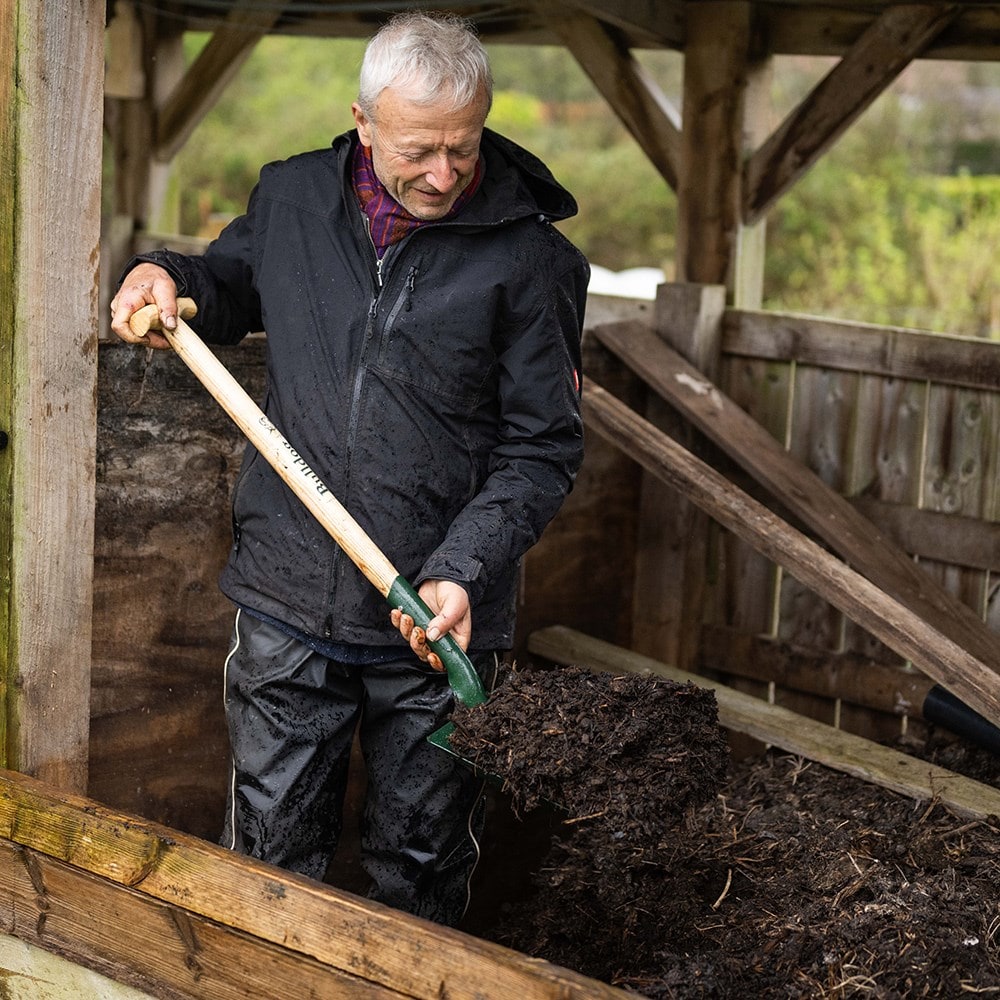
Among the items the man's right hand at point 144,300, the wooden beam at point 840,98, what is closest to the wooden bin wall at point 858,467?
the wooden beam at point 840,98

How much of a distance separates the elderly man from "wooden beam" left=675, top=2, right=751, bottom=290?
6.53 feet

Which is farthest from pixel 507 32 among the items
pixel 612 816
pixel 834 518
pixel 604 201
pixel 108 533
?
pixel 604 201

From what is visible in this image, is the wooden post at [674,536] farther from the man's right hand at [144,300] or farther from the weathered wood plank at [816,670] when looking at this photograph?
the man's right hand at [144,300]

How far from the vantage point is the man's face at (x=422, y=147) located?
97.5 inches

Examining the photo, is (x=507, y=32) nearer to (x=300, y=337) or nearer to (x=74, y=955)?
(x=300, y=337)

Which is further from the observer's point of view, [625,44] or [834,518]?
[625,44]

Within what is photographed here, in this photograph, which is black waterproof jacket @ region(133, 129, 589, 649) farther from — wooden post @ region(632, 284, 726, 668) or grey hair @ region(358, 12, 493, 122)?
wooden post @ region(632, 284, 726, 668)

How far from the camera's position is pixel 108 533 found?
3.25m

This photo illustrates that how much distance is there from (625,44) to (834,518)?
72.1 inches

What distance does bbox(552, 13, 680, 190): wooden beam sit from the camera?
4711mm

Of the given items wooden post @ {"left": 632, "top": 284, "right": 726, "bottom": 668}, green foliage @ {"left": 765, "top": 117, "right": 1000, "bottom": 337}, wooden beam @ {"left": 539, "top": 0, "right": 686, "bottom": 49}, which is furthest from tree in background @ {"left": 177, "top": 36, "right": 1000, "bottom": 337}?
wooden post @ {"left": 632, "top": 284, "right": 726, "bottom": 668}

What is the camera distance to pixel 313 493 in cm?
260

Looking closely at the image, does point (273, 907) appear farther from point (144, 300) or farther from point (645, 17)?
point (645, 17)

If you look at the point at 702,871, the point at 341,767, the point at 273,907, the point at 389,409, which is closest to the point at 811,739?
the point at 702,871
